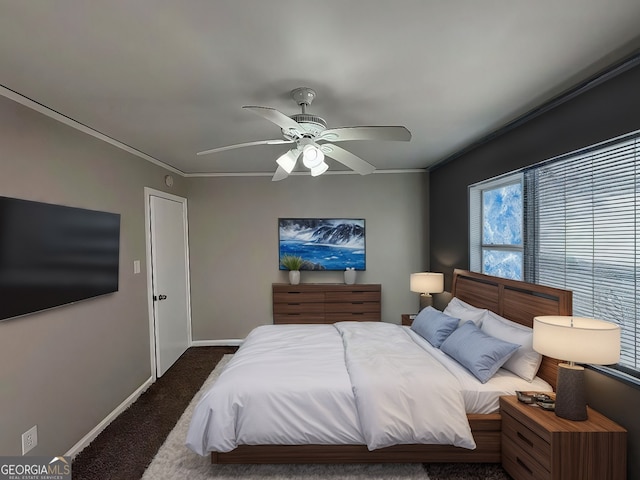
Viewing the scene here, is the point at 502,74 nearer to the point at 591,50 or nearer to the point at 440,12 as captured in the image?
the point at 591,50

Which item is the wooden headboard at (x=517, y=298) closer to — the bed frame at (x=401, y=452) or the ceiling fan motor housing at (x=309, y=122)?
the bed frame at (x=401, y=452)

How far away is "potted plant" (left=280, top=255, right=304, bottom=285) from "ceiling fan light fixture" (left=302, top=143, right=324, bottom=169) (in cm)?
259

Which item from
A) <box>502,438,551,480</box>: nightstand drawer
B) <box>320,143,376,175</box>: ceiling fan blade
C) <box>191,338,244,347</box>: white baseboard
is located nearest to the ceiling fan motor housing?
<box>320,143,376,175</box>: ceiling fan blade

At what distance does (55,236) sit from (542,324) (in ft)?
10.5

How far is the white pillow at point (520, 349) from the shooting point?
2.23 m

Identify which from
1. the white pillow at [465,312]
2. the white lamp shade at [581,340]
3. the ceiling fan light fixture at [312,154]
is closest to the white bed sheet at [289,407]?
the white lamp shade at [581,340]

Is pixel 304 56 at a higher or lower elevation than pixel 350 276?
higher

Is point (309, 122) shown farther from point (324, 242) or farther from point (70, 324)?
point (324, 242)

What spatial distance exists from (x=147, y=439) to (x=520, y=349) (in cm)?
297

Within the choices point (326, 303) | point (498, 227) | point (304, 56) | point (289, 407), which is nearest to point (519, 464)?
point (289, 407)

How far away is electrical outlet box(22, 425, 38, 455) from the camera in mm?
1991

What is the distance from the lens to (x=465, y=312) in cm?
305

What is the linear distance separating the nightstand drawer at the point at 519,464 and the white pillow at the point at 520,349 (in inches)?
18.1

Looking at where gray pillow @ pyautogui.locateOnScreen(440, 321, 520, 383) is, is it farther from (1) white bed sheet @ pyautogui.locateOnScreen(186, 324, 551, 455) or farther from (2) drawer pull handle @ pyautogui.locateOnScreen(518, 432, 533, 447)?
(2) drawer pull handle @ pyautogui.locateOnScreen(518, 432, 533, 447)
